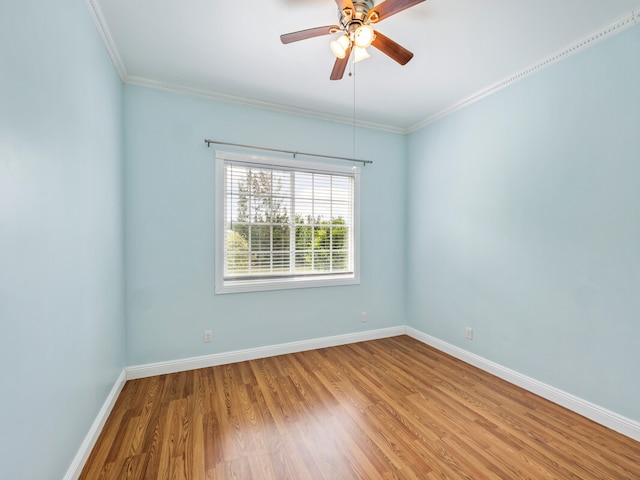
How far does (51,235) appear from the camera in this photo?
4.39 feet

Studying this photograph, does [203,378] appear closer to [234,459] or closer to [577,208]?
[234,459]

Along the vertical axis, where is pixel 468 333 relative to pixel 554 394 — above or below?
above

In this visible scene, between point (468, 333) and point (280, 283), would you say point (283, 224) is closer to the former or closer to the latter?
point (280, 283)

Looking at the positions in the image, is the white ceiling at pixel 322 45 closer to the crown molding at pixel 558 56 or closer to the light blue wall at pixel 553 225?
the crown molding at pixel 558 56

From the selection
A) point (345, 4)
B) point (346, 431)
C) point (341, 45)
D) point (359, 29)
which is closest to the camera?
point (345, 4)

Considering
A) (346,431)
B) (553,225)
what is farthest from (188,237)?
(553,225)

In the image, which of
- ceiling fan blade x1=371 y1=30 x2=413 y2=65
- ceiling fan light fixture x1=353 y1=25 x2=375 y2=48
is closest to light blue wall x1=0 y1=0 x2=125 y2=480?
ceiling fan light fixture x1=353 y1=25 x2=375 y2=48

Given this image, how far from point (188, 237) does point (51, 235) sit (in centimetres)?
153

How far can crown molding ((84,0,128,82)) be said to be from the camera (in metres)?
1.82

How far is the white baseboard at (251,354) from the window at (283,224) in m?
0.67

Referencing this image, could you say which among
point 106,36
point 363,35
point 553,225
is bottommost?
point 553,225

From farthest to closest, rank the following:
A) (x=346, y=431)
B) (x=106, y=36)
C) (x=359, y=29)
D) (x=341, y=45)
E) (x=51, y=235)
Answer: (x=106, y=36)
(x=346, y=431)
(x=341, y=45)
(x=359, y=29)
(x=51, y=235)

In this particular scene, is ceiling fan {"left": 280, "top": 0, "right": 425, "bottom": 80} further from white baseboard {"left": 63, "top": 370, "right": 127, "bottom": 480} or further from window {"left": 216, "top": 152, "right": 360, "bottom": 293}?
white baseboard {"left": 63, "top": 370, "right": 127, "bottom": 480}

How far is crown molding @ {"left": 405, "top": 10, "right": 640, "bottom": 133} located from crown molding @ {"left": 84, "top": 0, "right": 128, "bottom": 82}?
3213 millimetres
